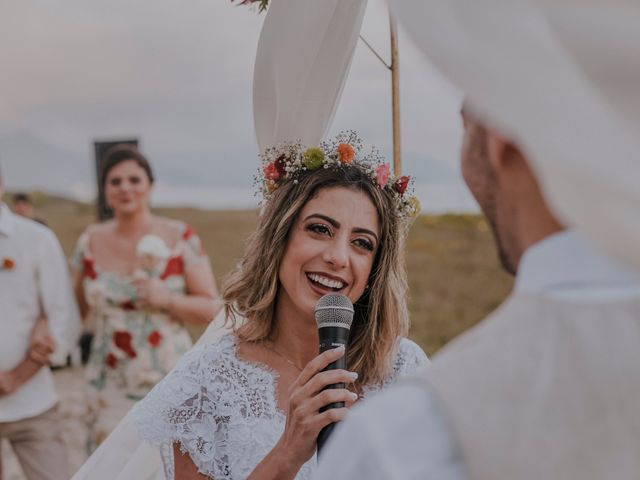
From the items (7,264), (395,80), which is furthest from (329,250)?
(7,264)

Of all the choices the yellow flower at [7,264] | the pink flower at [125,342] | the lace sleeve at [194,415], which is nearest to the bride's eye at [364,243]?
the lace sleeve at [194,415]

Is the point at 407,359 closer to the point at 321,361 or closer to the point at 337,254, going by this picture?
the point at 337,254

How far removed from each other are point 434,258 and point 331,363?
13749 millimetres

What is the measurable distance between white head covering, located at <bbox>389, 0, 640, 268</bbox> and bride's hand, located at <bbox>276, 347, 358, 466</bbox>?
1.03m

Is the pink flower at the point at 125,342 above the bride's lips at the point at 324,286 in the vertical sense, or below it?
below

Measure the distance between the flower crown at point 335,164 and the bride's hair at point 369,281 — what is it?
3cm

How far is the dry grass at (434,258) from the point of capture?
1375 cm

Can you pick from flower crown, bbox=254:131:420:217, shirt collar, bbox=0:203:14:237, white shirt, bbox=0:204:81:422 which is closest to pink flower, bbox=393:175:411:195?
flower crown, bbox=254:131:420:217

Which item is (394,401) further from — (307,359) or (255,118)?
(255,118)

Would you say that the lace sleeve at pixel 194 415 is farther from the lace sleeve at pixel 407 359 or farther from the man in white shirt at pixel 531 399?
the man in white shirt at pixel 531 399

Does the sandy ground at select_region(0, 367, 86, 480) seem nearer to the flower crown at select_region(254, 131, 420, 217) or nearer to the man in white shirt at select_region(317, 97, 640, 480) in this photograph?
the flower crown at select_region(254, 131, 420, 217)

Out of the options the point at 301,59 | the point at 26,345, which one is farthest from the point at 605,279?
the point at 26,345

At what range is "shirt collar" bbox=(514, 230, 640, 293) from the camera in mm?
1288

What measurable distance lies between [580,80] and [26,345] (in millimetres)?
4642
